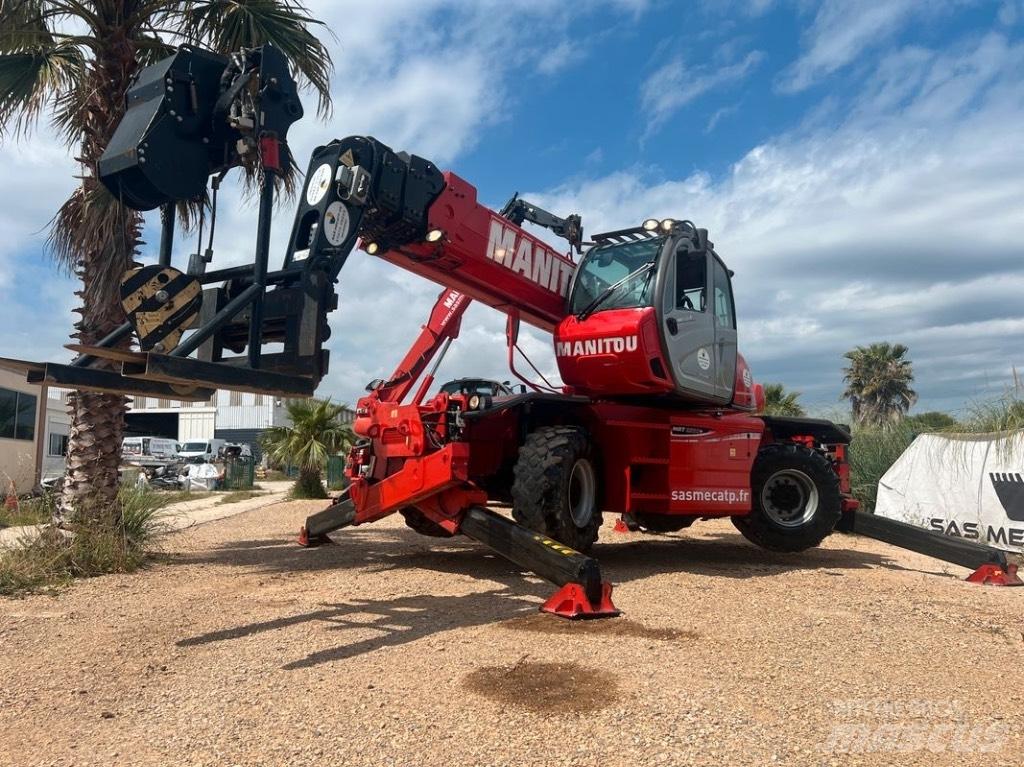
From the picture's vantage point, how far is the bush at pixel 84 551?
700cm

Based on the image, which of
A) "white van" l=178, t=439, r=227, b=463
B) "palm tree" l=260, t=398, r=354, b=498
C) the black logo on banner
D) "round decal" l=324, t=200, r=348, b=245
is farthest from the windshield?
"white van" l=178, t=439, r=227, b=463

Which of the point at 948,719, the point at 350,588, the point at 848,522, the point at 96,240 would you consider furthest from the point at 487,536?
the point at 96,240

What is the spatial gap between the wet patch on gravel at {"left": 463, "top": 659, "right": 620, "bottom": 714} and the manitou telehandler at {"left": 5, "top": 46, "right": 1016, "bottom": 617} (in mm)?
1202

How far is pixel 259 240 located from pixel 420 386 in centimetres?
372

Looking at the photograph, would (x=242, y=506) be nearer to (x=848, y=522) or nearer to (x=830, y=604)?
(x=848, y=522)

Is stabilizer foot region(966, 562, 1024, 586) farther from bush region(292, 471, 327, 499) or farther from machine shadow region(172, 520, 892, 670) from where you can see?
bush region(292, 471, 327, 499)

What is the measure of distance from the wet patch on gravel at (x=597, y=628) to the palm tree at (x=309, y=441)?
1523 centimetres

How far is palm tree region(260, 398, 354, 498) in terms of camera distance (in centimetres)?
2012

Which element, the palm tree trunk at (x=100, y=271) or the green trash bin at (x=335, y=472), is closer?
the palm tree trunk at (x=100, y=271)

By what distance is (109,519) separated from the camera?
8195 millimetres

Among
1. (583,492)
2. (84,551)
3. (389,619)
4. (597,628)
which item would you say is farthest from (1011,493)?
(84,551)

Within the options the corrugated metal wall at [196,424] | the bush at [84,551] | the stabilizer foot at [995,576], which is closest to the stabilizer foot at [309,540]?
the bush at [84,551]

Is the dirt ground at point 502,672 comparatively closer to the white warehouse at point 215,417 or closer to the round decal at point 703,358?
the round decal at point 703,358

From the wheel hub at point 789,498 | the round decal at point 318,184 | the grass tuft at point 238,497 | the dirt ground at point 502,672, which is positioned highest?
the round decal at point 318,184
